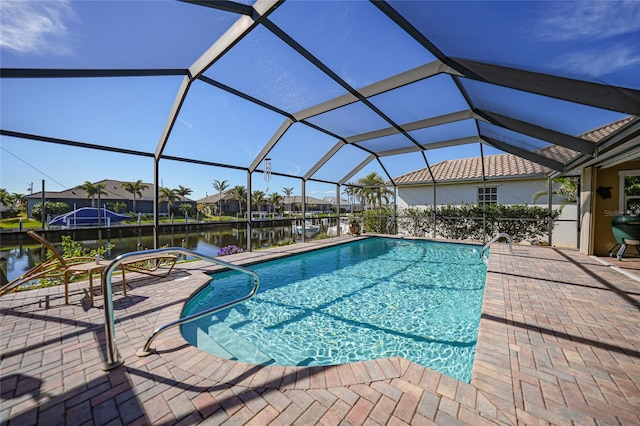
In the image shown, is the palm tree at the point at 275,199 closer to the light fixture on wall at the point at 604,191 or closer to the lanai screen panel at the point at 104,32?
the light fixture on wall at the point at 604,191

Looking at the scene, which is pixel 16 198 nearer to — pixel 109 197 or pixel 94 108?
pixel 94 108

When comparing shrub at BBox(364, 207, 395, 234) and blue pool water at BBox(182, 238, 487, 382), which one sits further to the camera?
shrub at BBox(364, 207, 395, 234)

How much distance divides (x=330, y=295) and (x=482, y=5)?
4.86m

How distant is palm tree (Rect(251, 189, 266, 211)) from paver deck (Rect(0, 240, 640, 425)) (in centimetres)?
3979

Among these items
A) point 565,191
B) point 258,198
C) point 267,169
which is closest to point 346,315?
point 267,169

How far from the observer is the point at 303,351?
3359 millimetres

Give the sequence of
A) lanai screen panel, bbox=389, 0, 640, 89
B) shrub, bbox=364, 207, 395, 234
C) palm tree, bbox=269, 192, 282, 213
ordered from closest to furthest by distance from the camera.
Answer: lanai screen panel, bbox=389, 0, 640, 89, shrub, bbox=364, 207, 395, 234, palm tree, bbox=269, 192, 282, 213

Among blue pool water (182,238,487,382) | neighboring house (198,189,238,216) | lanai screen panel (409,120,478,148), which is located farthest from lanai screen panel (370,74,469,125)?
neighboring house (198,189,238,216)

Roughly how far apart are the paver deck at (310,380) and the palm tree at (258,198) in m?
39.8

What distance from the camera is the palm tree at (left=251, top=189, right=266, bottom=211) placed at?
139ft

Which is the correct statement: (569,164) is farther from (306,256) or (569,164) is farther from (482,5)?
(306,256)

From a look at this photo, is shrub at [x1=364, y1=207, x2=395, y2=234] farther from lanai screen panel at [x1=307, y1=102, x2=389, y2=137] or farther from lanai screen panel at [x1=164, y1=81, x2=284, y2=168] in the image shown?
lanai screen panel at [x1=164, y1=81, x2=284, y2=168]

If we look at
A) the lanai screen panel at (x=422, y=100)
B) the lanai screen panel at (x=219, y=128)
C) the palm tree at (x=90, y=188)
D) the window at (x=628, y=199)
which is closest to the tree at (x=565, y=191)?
the window at (x=628, y=199)

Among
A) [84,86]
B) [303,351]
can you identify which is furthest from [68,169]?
[303,351]
